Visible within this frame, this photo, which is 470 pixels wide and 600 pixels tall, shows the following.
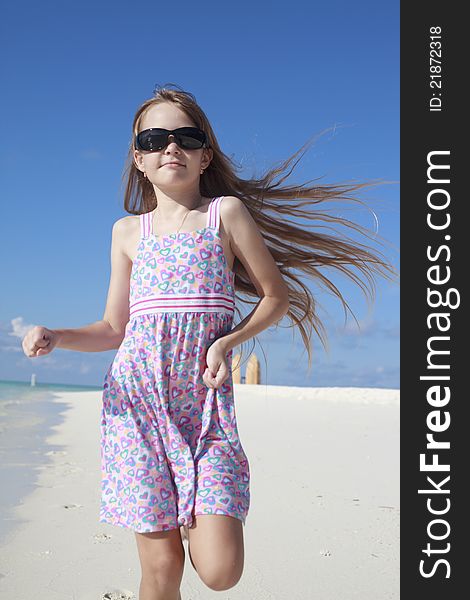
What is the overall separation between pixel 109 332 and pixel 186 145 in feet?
2.79

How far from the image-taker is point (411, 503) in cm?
393

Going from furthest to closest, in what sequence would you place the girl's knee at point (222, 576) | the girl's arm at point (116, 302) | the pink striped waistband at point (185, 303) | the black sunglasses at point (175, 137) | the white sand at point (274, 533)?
the white sand at point (274, 533), the girl's arm at point (116, 302), the black sunglasses at point (175, 137), the pink striped waistband at point (185, 303), the girl's knee at point (222, 576)

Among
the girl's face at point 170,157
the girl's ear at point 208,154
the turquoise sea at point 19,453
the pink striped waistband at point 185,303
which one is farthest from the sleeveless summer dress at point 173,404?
the turquoise sea at point 19,453

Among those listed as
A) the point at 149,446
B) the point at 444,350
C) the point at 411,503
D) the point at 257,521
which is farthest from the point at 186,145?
the point at 257,521

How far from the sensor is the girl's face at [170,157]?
2996mm

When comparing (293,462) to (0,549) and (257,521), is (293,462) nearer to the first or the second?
(257,521)

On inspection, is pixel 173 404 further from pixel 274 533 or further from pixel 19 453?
pixel 19 453

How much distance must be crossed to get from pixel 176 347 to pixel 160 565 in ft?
2.56

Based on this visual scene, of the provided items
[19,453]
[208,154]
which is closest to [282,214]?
[208,154]

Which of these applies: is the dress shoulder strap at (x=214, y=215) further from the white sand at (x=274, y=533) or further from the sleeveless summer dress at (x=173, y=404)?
the white sand at (x=274, y=533)

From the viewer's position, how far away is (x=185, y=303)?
9.39ft

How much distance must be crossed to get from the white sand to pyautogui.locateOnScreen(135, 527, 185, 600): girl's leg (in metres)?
0.74

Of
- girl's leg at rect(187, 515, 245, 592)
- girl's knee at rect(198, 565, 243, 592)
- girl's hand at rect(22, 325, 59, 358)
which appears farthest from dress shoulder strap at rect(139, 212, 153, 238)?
girl's knee at rect(198, 565, 243, 592)

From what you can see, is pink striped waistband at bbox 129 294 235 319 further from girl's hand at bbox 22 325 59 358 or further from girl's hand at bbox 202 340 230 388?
girl's hand at bbox 22 325 59 358
